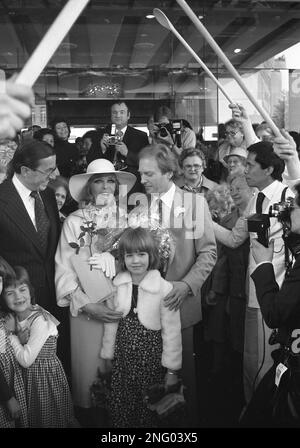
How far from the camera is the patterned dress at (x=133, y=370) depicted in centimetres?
312

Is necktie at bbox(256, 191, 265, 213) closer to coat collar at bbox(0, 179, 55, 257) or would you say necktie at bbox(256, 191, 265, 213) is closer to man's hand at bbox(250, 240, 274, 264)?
man's hand at bbox(250, 240, 274, 264)

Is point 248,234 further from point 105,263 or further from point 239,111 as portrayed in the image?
point 105,263

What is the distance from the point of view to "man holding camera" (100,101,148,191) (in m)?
3.59

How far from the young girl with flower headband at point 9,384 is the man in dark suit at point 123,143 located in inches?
33.5

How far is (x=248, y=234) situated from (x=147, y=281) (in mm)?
680

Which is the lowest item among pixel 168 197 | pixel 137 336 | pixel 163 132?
pixel 137 336

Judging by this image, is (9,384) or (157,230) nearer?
(9,384)

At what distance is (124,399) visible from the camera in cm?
312

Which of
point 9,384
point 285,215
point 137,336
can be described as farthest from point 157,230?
point 9,384

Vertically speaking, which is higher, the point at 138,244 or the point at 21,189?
the point at 21,189

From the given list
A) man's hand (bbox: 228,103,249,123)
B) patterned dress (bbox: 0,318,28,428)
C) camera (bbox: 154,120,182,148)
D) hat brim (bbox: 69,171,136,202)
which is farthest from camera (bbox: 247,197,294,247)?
camera (bbox: 154,120,182,148)

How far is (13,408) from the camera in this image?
9.55ft

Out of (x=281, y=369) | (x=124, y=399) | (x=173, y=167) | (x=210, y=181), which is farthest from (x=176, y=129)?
(x=281, y=369)
